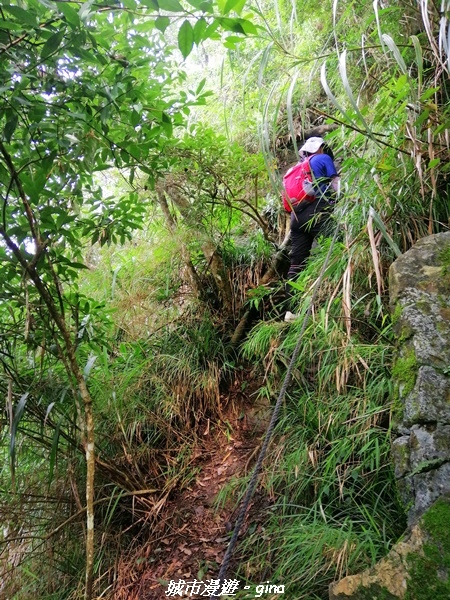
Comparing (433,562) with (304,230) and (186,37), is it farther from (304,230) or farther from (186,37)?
(304,230)

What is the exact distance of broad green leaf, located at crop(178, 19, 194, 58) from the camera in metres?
1.05

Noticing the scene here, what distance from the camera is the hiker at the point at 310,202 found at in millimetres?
2898

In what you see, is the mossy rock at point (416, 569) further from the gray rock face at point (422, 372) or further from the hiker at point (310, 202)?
the hiker at point (310, 202)

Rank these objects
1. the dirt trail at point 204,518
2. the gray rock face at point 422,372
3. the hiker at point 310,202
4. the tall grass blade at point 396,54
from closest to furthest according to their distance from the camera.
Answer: the gray rock face at point 422,372, the tall grass blade at point 396,54, the dirt trail at point 204,518, the hiker at point 310,202

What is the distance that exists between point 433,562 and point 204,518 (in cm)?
142

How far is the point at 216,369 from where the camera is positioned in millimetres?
2816

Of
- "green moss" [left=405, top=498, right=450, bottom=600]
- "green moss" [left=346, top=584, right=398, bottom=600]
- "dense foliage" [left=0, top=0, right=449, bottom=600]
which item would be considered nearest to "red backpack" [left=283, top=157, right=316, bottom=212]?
"dense foliage" [left=0, top=0, right=449, bottom=600]

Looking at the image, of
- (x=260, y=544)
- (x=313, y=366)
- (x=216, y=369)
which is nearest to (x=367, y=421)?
(x=313, y=366)

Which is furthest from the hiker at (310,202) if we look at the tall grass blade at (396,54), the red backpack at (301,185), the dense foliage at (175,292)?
the tall grass blade at (396,54)

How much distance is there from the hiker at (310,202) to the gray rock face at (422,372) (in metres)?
1.25

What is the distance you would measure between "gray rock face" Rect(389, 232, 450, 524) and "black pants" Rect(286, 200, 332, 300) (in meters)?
1.26

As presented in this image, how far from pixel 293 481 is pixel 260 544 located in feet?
1.02

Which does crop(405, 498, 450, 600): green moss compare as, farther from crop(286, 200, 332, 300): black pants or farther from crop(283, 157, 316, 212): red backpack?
crop(283, 157, 316, 212): red backpack

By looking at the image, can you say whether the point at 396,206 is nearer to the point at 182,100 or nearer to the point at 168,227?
the point at 182,100
